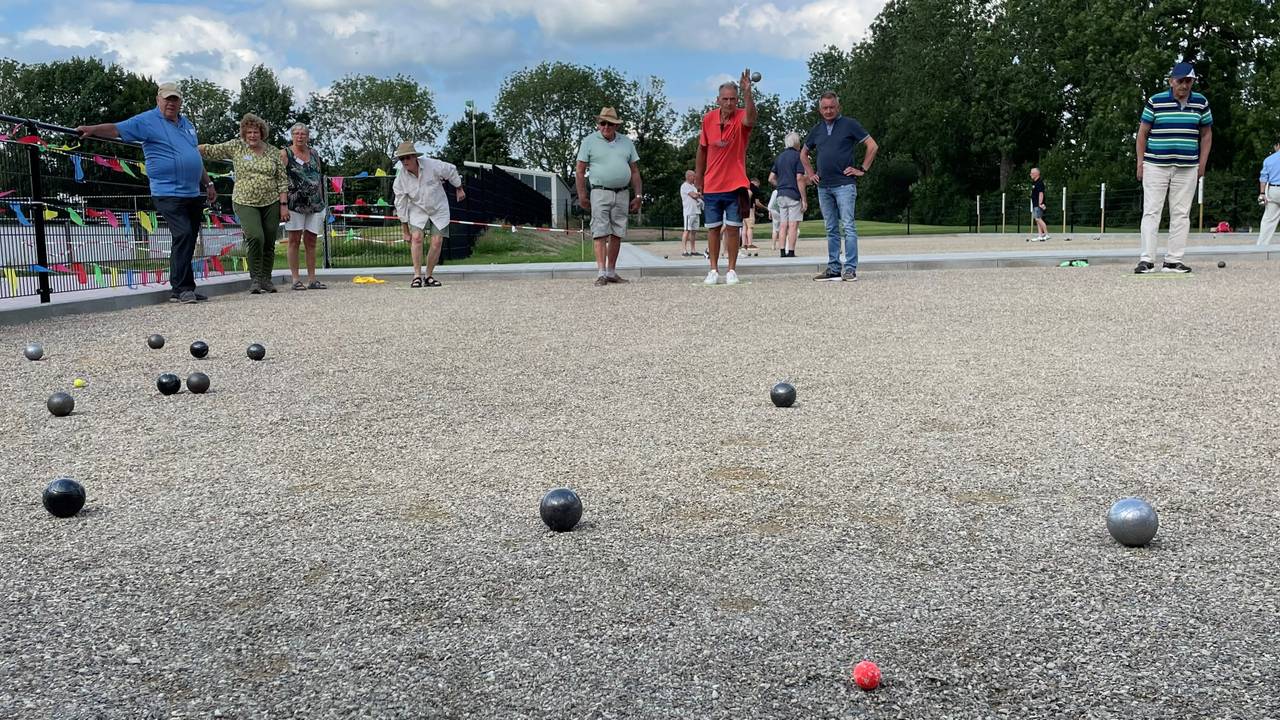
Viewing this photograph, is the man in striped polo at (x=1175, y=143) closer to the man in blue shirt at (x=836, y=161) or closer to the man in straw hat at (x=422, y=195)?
the man in blue shirt at (x=836, y=161)

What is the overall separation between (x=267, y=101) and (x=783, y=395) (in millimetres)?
83838

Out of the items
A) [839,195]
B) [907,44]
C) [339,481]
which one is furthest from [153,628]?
[907,44]

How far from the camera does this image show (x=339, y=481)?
3.76 meters

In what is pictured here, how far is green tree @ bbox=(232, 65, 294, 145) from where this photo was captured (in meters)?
81.6

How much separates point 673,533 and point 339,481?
129cm

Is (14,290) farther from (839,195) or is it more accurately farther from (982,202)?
(982,202)

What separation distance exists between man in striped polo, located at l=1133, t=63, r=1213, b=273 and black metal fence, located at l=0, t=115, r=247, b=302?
10.6 meters

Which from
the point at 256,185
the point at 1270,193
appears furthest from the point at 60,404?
the point at 1270,193

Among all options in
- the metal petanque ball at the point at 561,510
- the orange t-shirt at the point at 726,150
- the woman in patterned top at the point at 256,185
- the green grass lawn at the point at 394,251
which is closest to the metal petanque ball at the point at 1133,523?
the metal petanque ball at the point at 561,510

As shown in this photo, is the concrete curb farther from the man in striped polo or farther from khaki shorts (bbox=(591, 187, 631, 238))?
the man in striped polo

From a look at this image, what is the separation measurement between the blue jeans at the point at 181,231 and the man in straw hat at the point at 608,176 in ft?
13.3

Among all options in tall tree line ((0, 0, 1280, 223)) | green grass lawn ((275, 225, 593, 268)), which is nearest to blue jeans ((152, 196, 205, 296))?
green grass lawn ((275, 225, 593, 268))

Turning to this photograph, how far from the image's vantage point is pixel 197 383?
18.2 ft

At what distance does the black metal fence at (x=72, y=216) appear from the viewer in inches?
400
